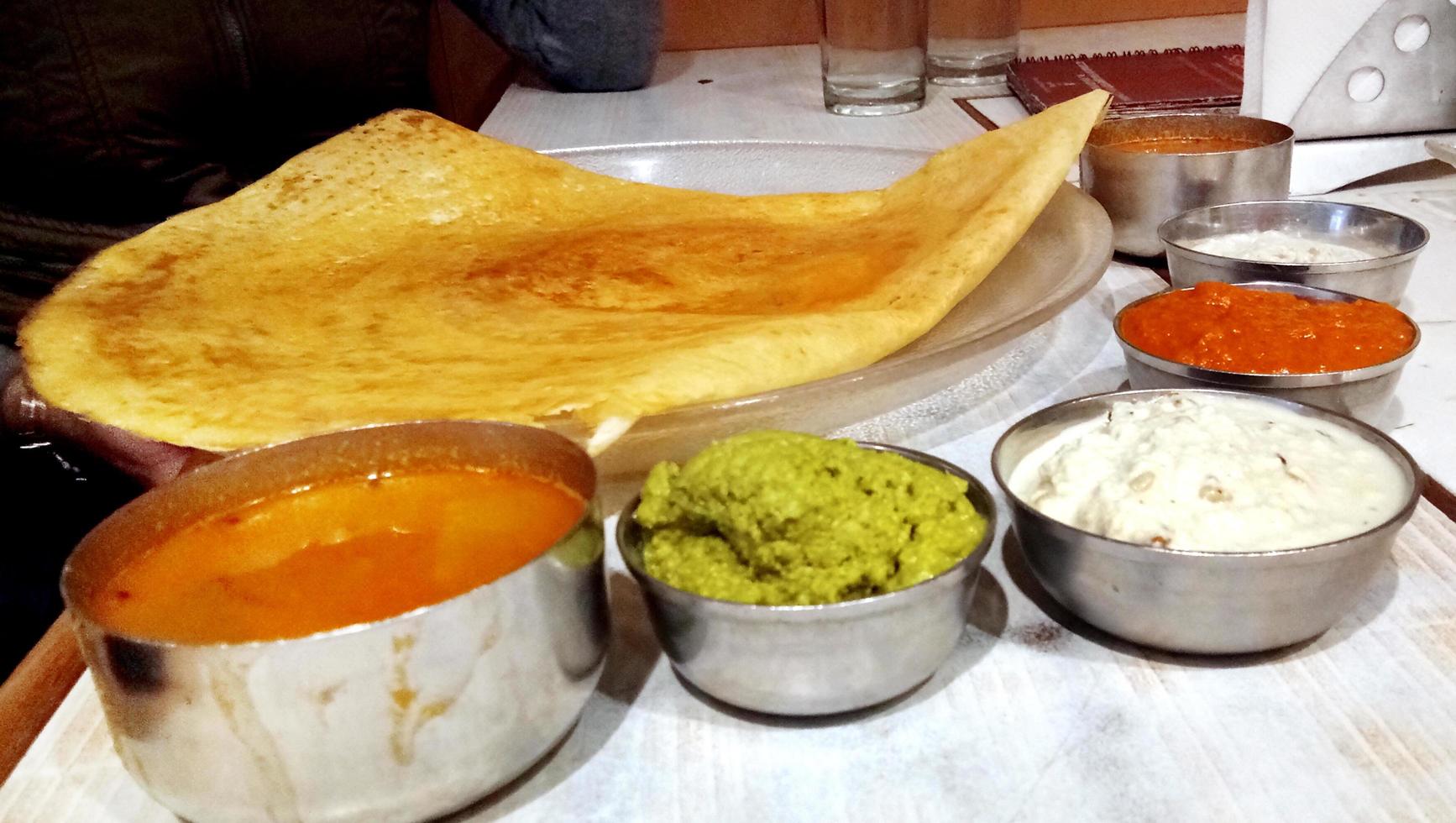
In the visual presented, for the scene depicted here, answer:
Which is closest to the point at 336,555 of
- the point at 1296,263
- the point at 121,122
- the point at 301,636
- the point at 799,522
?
the point at 301,636

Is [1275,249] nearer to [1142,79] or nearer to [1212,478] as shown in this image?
[1212,478]

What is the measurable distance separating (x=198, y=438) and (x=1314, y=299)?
95 centimetres

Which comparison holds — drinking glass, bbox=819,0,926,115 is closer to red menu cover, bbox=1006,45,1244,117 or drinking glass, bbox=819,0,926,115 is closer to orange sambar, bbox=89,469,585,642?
red menu cover, bbox=1006,45,1244,117

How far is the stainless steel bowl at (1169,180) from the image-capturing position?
125 cm

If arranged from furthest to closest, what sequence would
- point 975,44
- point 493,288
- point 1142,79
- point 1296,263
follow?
point 975,44 < point 1142,79 < point 493,288 < point 1296,263

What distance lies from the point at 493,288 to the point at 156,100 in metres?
1.14

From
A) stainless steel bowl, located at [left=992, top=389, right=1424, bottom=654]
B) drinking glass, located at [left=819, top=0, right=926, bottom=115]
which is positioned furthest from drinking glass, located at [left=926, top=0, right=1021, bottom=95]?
stainless steel bowl, located at [left=992, top=389, right=1424, bottom=654]

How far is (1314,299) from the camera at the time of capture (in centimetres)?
99

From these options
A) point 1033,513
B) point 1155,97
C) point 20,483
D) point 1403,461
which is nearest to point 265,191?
point 20,483

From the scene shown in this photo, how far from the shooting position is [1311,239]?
1.18 meters

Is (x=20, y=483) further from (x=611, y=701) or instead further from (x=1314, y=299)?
(x=1314, y=299)

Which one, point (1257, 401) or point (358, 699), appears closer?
point (358, 699)

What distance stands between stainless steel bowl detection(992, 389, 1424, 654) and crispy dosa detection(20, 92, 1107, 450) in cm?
25

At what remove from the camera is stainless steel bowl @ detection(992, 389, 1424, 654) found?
614 millimetres
